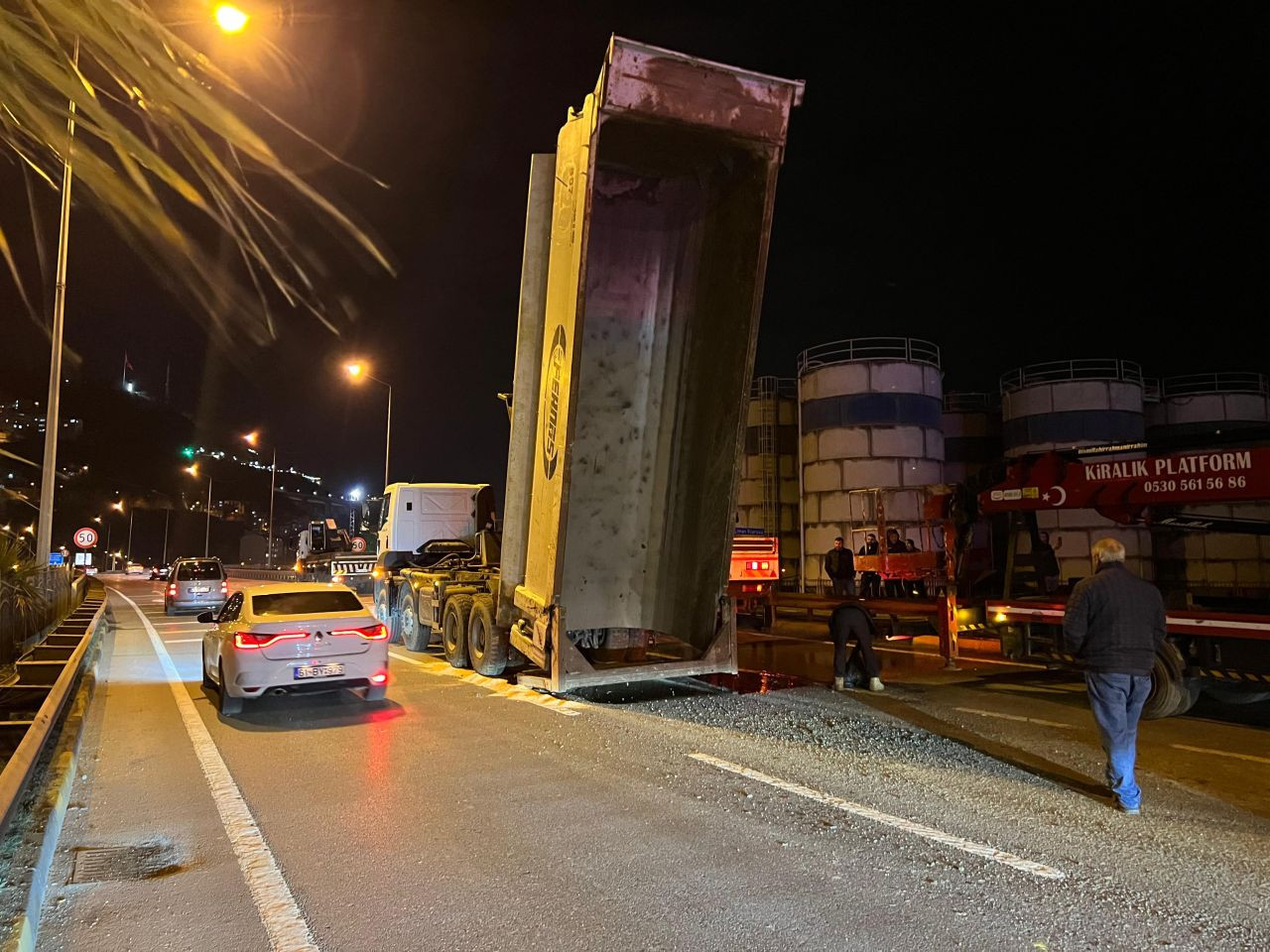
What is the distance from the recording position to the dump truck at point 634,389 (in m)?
8.24

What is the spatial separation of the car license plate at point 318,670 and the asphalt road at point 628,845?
2.27 ft

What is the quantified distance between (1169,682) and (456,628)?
8715 millimetres

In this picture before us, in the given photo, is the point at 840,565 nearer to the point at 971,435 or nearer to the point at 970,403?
the point at 971,435

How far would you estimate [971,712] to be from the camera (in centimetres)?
877

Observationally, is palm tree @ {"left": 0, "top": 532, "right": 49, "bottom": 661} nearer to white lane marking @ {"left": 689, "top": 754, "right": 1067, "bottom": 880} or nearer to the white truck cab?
the white truck cab

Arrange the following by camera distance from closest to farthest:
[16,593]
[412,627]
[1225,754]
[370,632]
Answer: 1. [1225,754]
2. [370,632]
3. [16,593]
4. [412,627]

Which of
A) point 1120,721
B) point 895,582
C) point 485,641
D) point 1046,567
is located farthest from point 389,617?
point 1120,721

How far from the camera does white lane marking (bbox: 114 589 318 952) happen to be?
3.70 metres

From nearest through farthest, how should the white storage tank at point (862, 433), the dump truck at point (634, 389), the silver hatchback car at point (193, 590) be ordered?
the dump truck at point (634, 389) → the silver hatchback car at point (193, 590) → the white storage tank at point (862, 433)

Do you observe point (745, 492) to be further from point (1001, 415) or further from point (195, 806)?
point (195, 806)

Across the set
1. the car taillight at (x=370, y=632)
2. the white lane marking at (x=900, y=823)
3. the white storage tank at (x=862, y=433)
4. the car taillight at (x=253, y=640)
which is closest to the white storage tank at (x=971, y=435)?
the white storage tank at (x=862, y=433)

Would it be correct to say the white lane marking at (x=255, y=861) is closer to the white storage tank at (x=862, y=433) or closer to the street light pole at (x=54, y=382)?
the street light pole at (x=54, y=382)

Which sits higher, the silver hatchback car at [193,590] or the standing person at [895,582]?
the standing person at [895,582]

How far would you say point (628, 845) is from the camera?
15.7 ft
